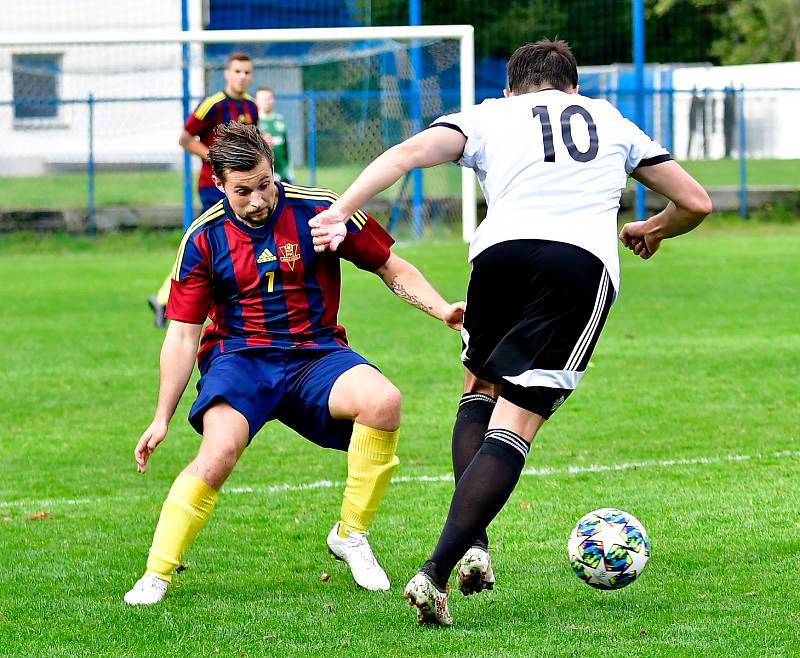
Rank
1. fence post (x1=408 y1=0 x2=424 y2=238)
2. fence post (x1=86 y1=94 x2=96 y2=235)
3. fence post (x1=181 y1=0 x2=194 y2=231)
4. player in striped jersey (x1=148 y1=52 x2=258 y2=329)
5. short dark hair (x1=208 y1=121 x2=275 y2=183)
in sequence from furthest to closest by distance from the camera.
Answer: fence post (x1=86 y1=94 x2=96 y2=235)
fence post (x1=181 y1=0 x2=194 y2=231)
fence post (x1=408 y1=0 x2=424 y2=238)
player in striped jersey (x1=148 y1=52 x2=258 y2=329)
short dark hair (x1=208 y1=121 x2=275 y2=183)

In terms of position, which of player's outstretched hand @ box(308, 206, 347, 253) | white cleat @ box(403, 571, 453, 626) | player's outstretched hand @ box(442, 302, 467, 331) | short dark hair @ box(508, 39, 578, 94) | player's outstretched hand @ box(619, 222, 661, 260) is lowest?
white cleat @ box(403, 571, 453, 626)

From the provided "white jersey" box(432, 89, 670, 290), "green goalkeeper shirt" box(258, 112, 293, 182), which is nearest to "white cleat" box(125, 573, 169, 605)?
"white jersey" box(432, 89, 670, 290)

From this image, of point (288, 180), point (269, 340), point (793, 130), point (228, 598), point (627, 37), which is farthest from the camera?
point (627, 37)

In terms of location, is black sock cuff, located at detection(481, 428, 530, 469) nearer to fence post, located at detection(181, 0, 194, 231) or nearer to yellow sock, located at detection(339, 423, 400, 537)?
yellow sock, located at detection(339, 423, 400, 537)

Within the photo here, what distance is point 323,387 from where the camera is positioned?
4590 millimetres

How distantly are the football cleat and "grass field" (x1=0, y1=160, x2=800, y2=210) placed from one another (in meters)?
15.9

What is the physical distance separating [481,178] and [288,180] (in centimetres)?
1089

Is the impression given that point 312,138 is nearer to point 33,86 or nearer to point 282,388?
point 33,86

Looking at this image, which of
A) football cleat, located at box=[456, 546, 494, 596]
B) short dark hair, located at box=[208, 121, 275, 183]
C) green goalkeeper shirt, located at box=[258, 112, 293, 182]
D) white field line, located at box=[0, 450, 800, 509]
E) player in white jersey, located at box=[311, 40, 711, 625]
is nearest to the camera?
player in white jersey, located at box=[311, 40, 711, 625]

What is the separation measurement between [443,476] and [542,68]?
8.52ft

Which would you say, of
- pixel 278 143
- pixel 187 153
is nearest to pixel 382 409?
pixel 278 143

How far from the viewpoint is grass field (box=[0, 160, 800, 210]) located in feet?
66.1

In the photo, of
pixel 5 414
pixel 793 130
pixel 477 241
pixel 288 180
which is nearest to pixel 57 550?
pixel 477 241

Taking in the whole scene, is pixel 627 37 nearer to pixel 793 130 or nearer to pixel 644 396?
pixel 793 130
